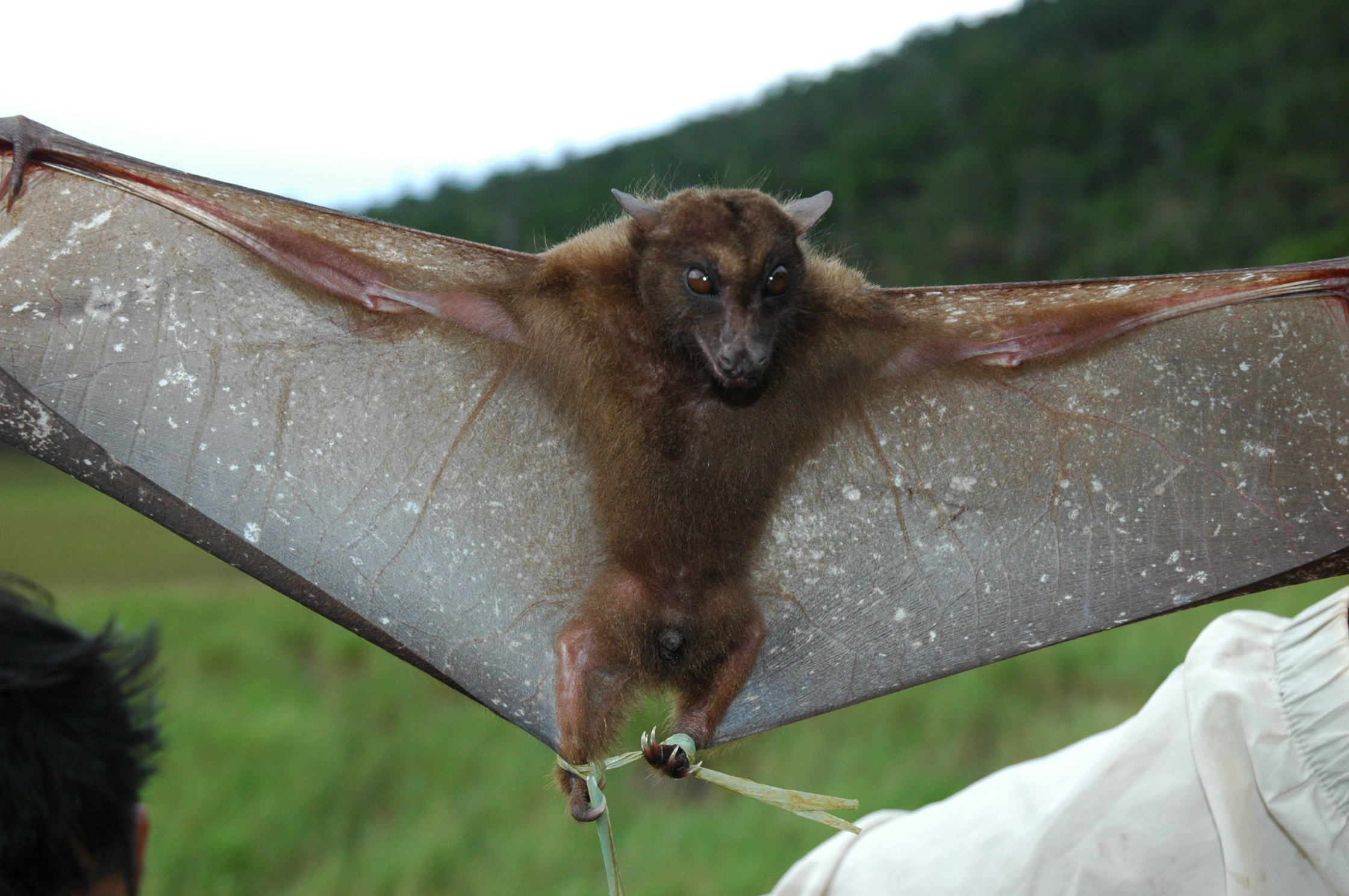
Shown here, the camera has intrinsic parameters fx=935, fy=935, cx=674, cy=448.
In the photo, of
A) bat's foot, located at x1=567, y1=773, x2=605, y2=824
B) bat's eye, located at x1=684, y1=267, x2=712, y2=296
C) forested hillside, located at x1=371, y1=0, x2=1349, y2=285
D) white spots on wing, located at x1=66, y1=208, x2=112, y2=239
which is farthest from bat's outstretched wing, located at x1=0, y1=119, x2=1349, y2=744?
forested hillside, located at x1=371, y1=0, x2=1349, y2=285

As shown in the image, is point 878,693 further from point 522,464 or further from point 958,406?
point 522,464

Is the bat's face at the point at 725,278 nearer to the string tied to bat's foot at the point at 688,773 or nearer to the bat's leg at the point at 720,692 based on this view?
the bat's leg at the point at 720,692

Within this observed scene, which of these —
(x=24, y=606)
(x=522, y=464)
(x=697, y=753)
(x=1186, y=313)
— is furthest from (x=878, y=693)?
(x=24, y=606)

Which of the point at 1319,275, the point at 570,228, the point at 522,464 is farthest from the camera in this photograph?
the point at 570,228

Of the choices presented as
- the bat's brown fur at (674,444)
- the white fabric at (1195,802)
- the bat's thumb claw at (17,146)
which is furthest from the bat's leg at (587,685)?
the bat's thumb claw at (17,146)

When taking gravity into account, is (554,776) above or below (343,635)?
above

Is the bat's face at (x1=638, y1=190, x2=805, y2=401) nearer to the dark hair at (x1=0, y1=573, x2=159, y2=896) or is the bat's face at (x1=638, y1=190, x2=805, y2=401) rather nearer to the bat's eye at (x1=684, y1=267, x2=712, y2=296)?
the bat's eye at (x1=684, y1=267, x2=712, y2=296)
